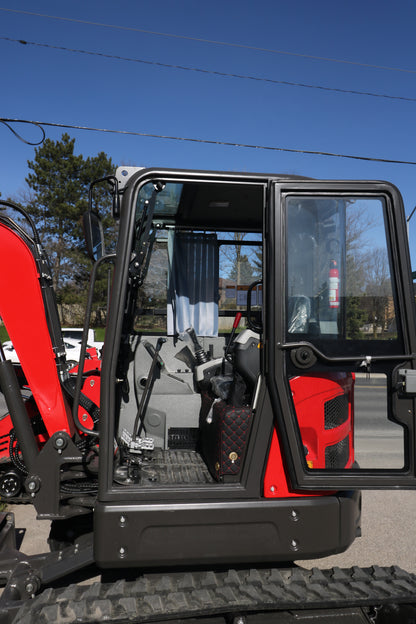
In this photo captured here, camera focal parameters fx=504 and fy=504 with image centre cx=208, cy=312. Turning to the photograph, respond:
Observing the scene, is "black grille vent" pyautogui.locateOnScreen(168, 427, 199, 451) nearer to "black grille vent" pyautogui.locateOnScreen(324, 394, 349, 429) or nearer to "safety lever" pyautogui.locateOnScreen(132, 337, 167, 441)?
"safety lever" pyautogui.locateOnScreen(132, 337, 167, 441)

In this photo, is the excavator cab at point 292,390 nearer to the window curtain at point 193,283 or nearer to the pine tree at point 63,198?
the window curtain at point 193,283

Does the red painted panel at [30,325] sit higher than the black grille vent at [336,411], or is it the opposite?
the red painted panel at [30,325]

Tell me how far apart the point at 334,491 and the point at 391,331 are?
84 centimetres

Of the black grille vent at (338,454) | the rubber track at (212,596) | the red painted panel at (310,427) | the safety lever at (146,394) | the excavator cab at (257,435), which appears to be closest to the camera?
the rubber track at (212,596)

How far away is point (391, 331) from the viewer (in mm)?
2490

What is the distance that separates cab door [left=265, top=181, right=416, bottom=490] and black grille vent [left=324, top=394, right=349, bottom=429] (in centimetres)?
4

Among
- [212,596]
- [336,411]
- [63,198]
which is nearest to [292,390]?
[336,411]

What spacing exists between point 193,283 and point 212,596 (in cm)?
230

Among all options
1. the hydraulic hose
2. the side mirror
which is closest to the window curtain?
the side mirror

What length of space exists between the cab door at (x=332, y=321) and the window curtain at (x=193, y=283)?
1463mm

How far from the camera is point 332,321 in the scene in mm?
2514

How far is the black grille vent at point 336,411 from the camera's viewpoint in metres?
2.62

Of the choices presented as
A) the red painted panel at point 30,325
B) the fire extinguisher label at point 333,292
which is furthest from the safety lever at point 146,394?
the fire extinguisher label at point 333,292

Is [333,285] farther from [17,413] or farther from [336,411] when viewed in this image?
[17,413]
